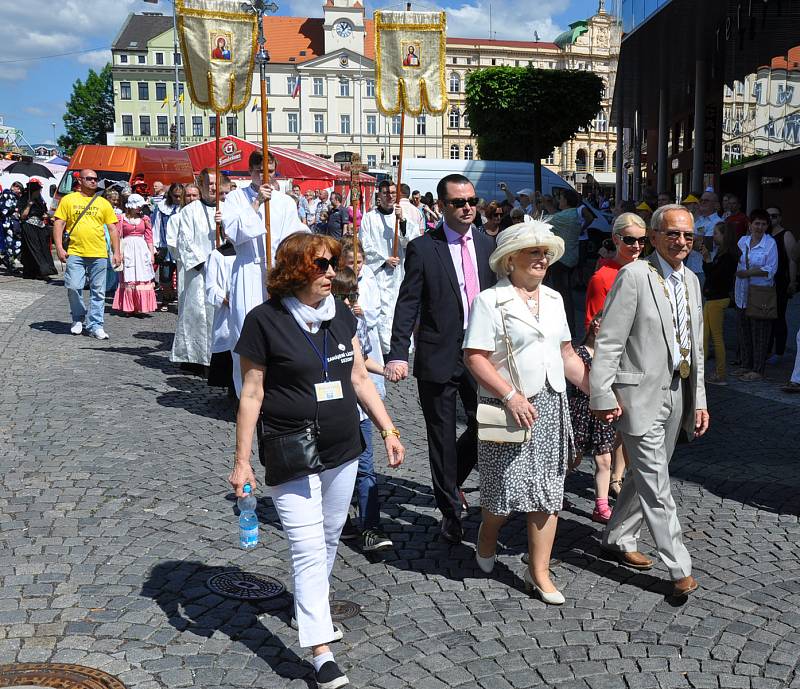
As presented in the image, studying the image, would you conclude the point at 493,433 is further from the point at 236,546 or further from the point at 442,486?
the point at 236,546

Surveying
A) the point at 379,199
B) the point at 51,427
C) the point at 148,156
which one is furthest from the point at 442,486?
the point at 148,156

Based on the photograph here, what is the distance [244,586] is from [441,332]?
5.46 ft

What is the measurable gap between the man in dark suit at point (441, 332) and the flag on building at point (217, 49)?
270 cm

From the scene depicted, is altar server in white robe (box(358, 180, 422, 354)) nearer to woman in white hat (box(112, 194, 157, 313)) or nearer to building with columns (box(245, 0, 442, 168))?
woman in white hat (box(112, 194, 157, 313))

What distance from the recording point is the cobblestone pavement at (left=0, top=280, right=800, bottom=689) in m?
3.76

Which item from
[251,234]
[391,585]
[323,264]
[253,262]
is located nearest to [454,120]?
[253,262]

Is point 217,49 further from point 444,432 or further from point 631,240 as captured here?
point 444,432

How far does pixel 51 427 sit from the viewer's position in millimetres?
7473

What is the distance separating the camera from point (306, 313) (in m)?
3.74

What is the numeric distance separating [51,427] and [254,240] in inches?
89.4

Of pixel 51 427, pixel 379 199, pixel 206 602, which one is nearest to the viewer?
pixel 206 602

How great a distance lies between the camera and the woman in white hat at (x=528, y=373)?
4316 mm

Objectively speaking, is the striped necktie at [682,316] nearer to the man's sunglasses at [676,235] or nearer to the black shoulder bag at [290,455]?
the man's sunglasses at [676,235]

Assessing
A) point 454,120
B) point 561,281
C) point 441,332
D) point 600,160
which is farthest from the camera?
point 600,160
